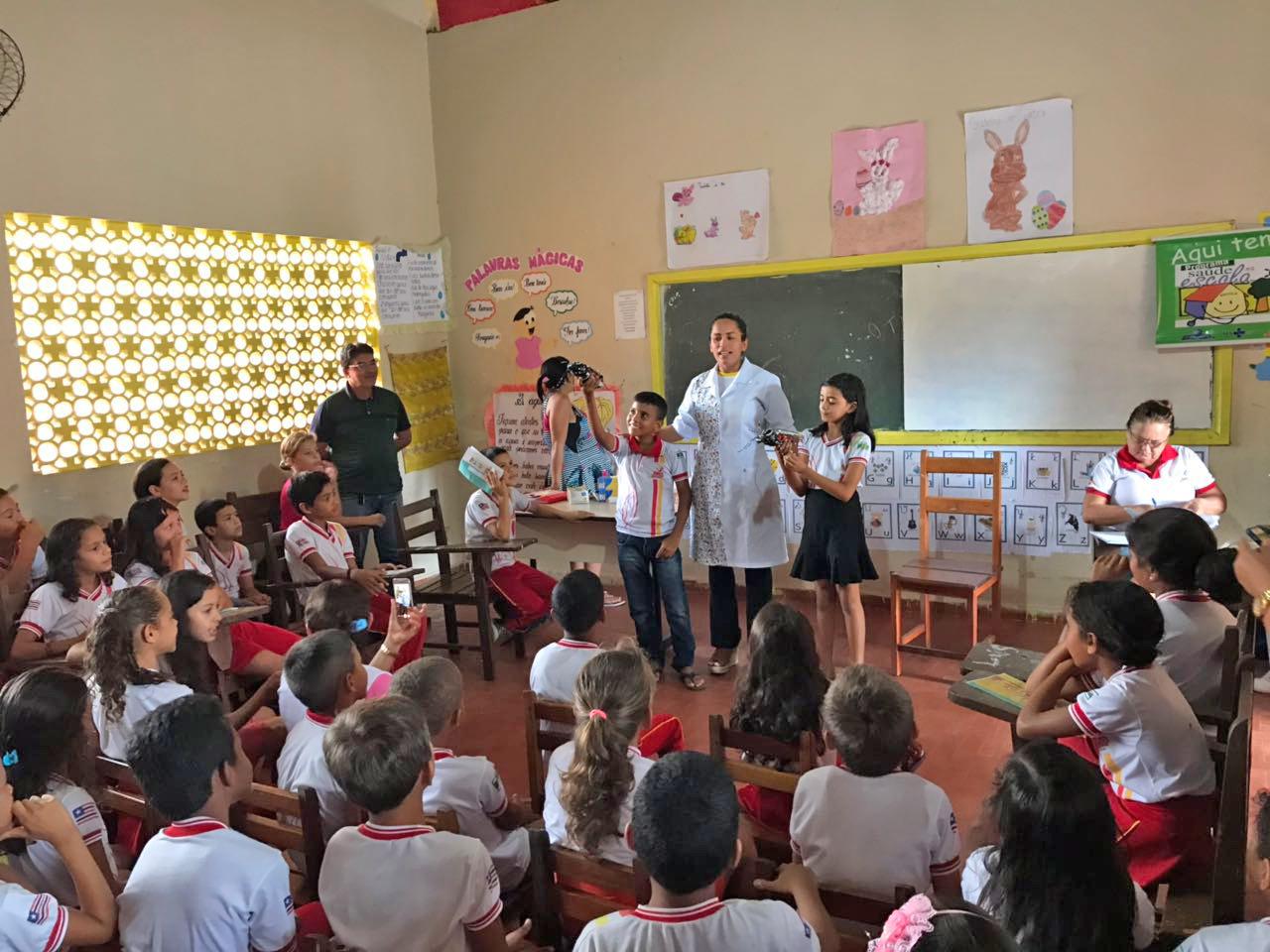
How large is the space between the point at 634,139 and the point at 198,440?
2882mm

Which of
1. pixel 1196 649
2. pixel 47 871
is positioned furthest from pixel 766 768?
pixel 47 871

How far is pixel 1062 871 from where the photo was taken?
4.41ft

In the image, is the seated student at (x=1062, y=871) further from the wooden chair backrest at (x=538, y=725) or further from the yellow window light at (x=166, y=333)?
the yellow window light at (x=166, y=333)

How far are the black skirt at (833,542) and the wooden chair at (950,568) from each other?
27 cm

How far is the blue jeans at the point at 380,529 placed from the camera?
4660 mm

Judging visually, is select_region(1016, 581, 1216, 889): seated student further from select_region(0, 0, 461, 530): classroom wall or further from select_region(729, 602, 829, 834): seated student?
select_region(0, 0, 461, 530): classroom wall

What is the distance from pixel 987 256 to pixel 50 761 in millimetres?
4241

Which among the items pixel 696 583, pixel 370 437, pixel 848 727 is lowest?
pixel 696 583

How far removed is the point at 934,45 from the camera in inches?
178

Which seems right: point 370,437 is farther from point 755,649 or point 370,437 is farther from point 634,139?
point 755,649

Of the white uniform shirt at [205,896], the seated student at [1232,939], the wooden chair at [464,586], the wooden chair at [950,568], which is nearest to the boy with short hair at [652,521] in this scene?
the wooden chair at [464,586]

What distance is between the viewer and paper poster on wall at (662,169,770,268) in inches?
199

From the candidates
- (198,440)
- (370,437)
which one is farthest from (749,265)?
(198,440)

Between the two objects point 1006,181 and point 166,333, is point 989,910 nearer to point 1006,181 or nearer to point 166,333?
point 1006,181
